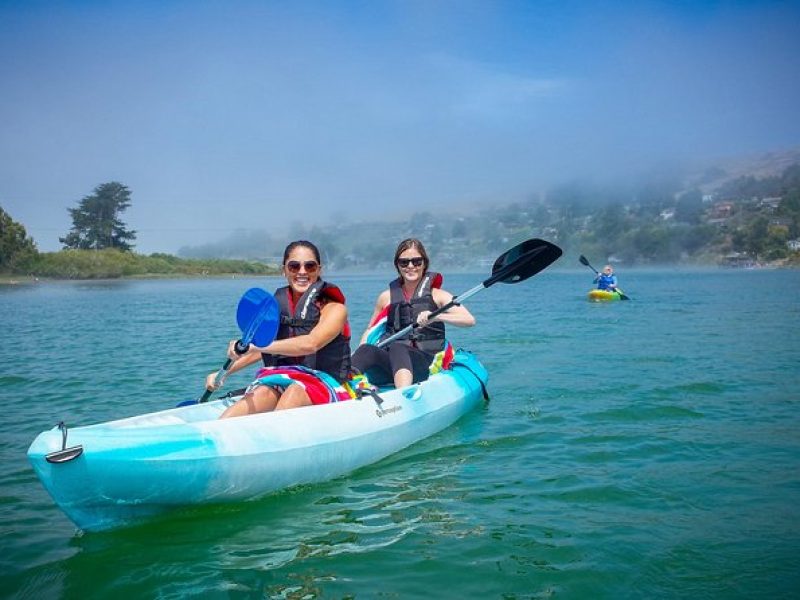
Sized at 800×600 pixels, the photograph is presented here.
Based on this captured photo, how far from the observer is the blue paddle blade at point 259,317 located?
14.9ft

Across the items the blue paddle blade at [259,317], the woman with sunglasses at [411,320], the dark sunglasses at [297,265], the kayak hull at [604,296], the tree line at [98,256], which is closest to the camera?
the blue paddle blade at [259,317]

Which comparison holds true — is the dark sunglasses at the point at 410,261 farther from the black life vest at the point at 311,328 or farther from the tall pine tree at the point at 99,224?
the tall pine tree at the point at 99,224

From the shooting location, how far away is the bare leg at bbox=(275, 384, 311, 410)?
4.66 meters

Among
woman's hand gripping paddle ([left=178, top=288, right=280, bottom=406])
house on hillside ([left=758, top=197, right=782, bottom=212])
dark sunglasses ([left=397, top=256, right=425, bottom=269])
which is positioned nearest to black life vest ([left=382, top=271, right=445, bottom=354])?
dark sunglasses ([left=397, top=256, right=425, bottom=269])

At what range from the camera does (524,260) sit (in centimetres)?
812

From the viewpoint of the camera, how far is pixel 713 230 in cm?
11706

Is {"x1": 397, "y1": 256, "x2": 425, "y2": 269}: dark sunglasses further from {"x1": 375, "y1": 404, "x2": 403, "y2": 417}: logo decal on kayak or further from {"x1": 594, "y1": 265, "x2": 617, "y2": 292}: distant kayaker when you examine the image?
{"x1": 594, "y1": 265, "x2": 617, "y2": 292}: distant kayaker

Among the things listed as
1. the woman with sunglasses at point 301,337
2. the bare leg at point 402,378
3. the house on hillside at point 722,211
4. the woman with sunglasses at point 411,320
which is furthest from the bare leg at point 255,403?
the house on hillside at point 722,211

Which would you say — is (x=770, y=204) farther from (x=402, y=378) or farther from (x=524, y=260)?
(x=402, y=378)

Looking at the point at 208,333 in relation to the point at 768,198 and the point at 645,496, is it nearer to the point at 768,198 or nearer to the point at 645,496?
the point at 645,496

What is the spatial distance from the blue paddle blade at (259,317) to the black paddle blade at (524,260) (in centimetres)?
407

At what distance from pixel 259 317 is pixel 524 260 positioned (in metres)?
4.49

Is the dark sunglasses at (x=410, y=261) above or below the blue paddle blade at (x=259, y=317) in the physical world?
above

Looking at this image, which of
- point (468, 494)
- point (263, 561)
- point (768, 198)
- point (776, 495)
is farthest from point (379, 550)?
point (768, 198)
